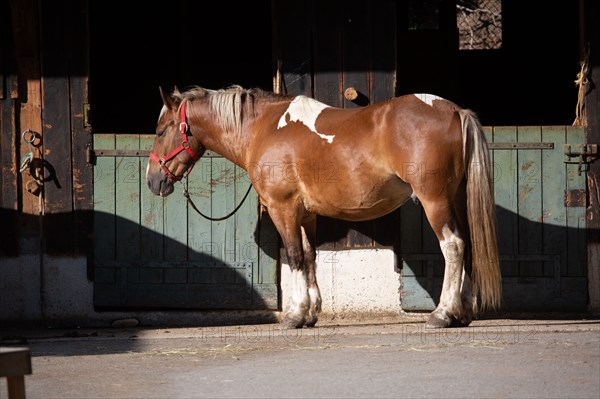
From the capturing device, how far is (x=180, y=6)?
39.4ft

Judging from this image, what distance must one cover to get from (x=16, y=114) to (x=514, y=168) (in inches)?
160

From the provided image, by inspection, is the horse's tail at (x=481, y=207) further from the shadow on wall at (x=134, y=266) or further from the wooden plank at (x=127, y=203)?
the wooden plank at (x=127, y=203)

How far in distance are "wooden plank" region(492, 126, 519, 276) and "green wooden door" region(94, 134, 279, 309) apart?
1.84m

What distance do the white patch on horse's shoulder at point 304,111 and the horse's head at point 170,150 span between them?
0.78m

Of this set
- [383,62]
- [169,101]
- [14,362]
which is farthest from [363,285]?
[14,362]

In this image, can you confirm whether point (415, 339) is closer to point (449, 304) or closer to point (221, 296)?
point (449, 304)

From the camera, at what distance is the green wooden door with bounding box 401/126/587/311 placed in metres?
7.93

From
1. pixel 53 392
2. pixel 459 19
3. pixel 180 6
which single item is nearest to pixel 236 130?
pixel 53 392

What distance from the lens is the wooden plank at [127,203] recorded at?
8.11 m

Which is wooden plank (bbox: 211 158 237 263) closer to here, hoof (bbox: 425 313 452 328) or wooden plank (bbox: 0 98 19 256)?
wooden plank (bbox: 0 98 19 256)

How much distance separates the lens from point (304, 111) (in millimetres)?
7453

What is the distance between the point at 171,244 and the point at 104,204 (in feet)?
2.10

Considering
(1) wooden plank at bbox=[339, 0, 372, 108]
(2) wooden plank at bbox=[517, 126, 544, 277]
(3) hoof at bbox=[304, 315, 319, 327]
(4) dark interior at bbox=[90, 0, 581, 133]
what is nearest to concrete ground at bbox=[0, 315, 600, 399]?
(3) hoof at bbox=[304, 315, 319, 327]

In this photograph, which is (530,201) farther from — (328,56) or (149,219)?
(149,219)
